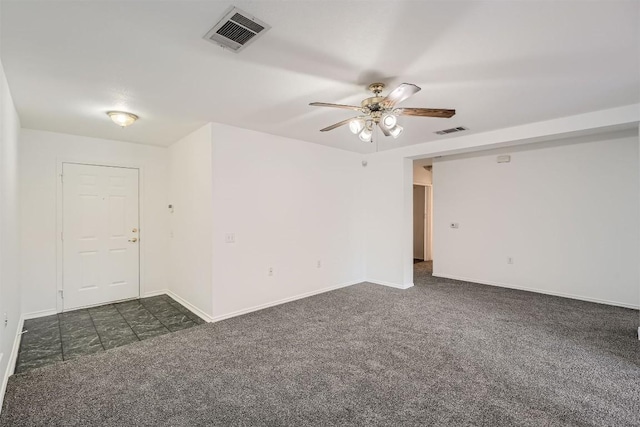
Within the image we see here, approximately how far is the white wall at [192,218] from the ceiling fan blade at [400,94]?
2287 millimetres

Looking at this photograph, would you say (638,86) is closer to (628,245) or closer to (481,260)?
(628,245)

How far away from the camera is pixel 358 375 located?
8.16 feet

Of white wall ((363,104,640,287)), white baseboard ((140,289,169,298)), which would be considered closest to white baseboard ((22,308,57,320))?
white baseboard ((140,289,169,298))

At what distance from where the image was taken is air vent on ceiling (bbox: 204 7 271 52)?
1.68m

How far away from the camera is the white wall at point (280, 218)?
150 inches

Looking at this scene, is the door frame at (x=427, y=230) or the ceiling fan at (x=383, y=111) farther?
the door frame at (x=427, y=230)

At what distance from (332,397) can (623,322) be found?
3.77 m

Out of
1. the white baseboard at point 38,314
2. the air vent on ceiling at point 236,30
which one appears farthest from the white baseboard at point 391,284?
the white baseboard at point 38,314

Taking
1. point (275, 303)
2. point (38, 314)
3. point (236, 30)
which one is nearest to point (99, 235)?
point (38, 314)

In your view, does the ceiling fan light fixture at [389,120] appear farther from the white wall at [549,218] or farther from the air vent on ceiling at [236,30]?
the white wall at [549,218]

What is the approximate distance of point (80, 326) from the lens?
3641mm

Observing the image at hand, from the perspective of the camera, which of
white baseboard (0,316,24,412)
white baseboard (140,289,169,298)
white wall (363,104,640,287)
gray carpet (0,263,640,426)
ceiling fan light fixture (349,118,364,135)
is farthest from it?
white baseboard (140,289,169,298)

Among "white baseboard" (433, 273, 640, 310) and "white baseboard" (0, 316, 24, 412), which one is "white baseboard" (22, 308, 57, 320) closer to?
"white baseboard" (0, 316, 24, 412)

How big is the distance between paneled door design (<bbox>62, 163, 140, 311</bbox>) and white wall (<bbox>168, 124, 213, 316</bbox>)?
0.57 metres
